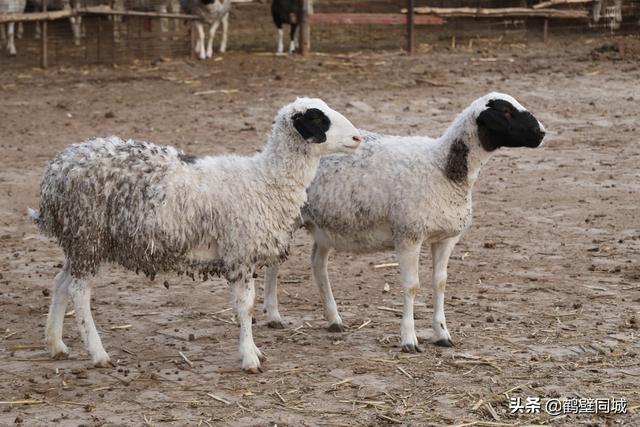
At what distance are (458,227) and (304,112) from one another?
119 cm

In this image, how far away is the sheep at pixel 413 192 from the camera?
22.7 feet

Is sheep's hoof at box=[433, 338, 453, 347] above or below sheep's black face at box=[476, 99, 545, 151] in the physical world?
below

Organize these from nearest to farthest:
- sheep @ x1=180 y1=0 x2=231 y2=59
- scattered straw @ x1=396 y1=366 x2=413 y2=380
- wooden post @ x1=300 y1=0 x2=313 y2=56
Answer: scattered straw @ x1=396 y1=366 x2=413 y2=380 → sheep @ x1=180 y1=0 x2=231 y2=59 → wooden post @ x1=300 y1=0 x2=313 y2=56

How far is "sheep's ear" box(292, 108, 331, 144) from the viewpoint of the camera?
6.57m

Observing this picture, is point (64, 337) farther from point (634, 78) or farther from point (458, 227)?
point (634, 78)

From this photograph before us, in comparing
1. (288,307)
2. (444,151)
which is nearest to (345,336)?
(288,307)

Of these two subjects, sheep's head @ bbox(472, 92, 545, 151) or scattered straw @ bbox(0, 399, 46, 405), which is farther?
sheep's head @ bbox(472, 92, 545, 151)

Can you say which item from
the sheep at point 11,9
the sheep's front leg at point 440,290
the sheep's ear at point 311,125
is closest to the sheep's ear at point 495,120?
the sheep's front leg at point 440,290

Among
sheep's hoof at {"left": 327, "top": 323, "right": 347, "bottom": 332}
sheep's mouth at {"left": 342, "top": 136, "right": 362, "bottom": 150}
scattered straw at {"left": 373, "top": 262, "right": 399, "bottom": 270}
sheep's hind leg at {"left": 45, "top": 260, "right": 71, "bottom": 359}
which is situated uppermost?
sheep's mouth at {"left": 342, "top": 136, "right": 362, "bottom": 150}

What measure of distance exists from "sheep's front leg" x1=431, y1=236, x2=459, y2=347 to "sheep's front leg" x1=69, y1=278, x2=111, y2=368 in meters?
1.97

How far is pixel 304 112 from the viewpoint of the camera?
6613 mm

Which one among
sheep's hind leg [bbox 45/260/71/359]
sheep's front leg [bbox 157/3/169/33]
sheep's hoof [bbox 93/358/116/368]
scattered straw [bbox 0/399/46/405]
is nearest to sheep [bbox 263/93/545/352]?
sheep's hoof [bbox 93/358/116/368]

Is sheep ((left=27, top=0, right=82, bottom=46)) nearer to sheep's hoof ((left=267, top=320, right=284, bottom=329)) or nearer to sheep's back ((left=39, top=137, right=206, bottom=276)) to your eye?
sheep's hoof ((left=267, top=320, right=284, bottom=329))

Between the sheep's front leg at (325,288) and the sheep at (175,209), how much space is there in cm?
81
